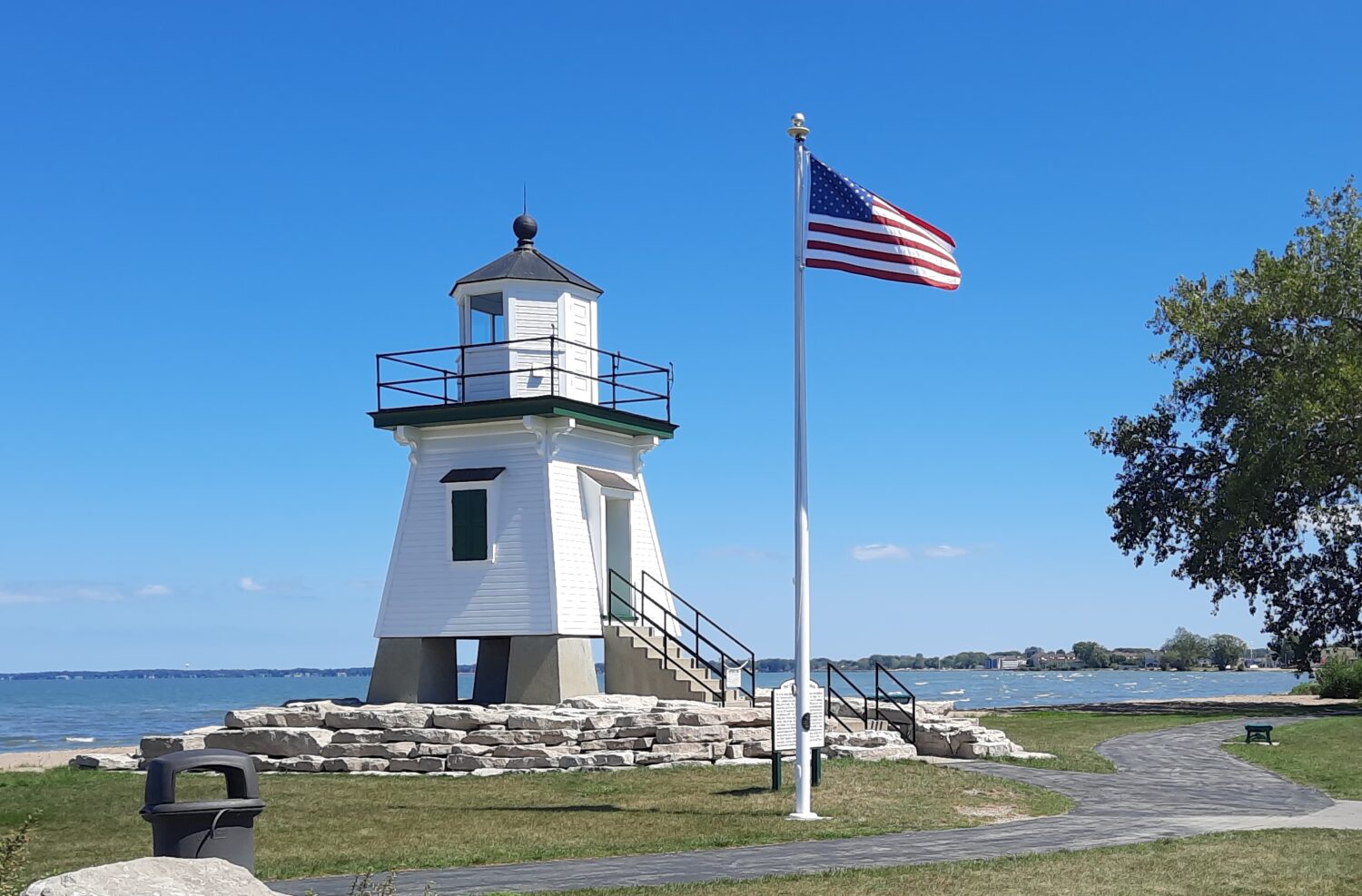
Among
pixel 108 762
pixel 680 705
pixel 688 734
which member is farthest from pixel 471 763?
Result: pixel 108 762

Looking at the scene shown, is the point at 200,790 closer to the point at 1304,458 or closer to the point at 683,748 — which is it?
the point at 683,748

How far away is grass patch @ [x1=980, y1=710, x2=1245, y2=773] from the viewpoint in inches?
886

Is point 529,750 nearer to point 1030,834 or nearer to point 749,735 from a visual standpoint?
point 749,735

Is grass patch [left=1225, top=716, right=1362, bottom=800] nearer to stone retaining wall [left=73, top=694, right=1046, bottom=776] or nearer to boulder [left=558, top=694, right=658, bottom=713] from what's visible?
stone retaining wall [left=73, top=694, right=1046, bottom=776]

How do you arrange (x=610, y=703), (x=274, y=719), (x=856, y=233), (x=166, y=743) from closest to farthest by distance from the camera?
(x=856, y=233), (x=166, y=743), (x=274, y=719), (x=610, y=703)

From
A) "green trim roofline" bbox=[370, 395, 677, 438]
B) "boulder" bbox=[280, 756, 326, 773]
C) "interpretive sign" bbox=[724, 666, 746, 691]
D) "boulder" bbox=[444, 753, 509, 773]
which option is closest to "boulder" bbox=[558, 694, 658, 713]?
"interpretive sign" bbox=[724, 666, 746, 691]

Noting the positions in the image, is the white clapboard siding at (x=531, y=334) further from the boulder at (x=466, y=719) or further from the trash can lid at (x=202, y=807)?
the trash can lid at (x=202, y=807)

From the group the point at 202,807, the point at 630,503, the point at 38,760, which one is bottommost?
the point at 38,760

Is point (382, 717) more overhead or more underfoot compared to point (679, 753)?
more overhead

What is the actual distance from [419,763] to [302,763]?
1.75 meters

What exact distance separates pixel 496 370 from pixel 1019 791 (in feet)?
38.7

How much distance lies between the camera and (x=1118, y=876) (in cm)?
1238

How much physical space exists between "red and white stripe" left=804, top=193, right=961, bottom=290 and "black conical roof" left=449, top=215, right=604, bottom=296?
32.2 ft

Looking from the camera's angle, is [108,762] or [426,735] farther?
[108,762]
